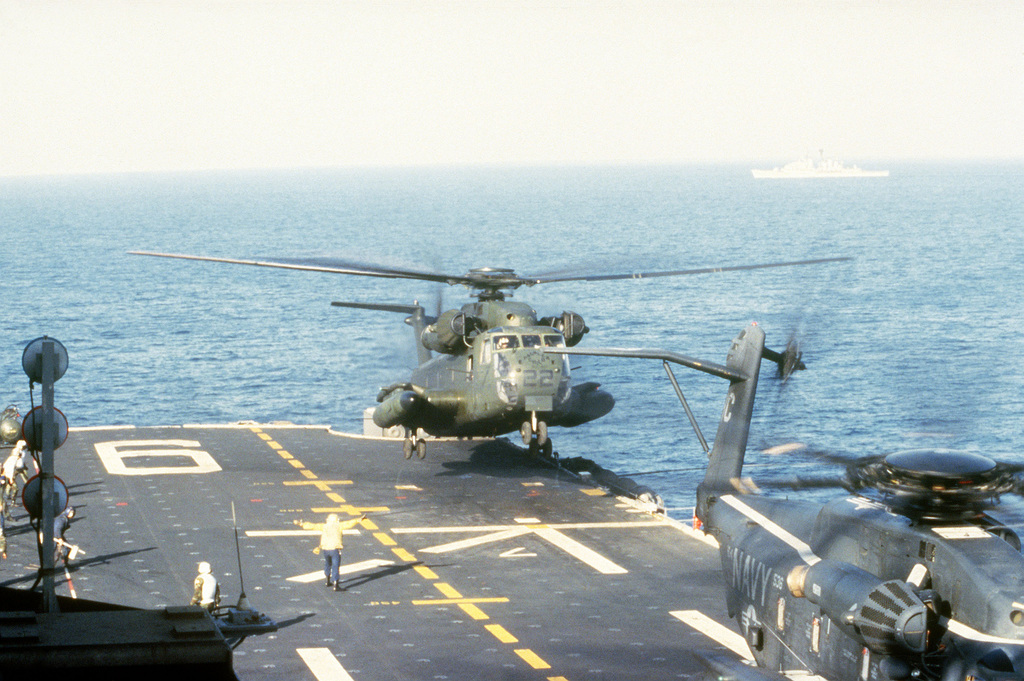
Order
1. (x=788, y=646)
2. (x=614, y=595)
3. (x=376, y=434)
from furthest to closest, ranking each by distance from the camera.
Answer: (x=376, y=434) → (x=614, y=595) → (x=788, y=646)

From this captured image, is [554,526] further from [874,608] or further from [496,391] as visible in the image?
[874,608]

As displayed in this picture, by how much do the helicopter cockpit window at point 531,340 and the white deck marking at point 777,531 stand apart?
53.9 ft

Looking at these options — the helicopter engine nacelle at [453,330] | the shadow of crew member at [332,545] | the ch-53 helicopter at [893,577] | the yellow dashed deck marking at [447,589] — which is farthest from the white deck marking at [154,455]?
the ch-53 helicopter at [893,577]

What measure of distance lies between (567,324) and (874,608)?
85.2 feet

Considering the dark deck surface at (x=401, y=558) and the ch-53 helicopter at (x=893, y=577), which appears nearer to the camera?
the ch-53 helicopter at (x=893, y=577)

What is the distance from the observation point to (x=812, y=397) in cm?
7656

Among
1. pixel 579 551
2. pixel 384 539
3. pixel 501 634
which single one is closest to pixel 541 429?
pixel 579 551

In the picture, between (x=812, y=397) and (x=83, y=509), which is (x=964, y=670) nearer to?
(x=83, y=509)

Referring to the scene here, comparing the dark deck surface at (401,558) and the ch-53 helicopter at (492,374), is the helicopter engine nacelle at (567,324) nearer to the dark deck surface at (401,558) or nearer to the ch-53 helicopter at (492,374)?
the ch-53 helicopter at (492,374)

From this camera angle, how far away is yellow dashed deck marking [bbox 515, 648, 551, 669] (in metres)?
25.8

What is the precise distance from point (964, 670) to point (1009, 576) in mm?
1343

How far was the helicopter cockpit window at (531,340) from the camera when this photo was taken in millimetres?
39812

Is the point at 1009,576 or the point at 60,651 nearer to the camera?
the point at 60,651

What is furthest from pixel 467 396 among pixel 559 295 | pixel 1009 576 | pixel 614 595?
pixel 559 295
